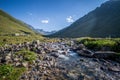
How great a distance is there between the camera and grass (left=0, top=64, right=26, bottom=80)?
21.1 metres

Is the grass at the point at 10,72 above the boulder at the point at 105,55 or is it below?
below

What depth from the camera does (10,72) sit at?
2223 cm

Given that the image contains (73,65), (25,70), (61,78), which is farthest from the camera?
(73,65)

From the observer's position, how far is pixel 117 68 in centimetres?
2644

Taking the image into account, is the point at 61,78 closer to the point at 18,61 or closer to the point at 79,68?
the point at 79,68

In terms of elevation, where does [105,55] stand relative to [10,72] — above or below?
above

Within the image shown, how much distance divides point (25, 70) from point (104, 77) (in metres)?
10.7

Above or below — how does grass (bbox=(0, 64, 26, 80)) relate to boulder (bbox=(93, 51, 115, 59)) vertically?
below

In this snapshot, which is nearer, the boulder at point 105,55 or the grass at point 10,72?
the grass at point 10,72

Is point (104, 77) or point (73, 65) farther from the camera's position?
point (73, 65)

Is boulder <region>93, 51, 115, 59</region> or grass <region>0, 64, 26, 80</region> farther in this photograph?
boulder <region>93, 51, 115, 59</region>

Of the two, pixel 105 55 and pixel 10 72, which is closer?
pixel 10 72

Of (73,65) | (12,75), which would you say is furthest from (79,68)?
(12,75)

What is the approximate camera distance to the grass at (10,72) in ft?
69.2
